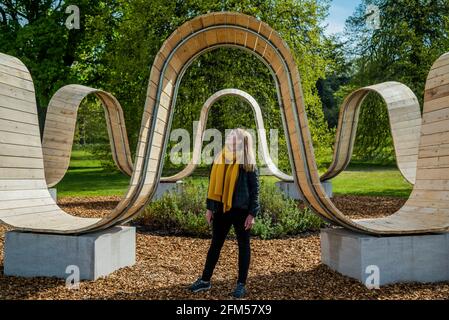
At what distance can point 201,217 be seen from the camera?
851 centimetres

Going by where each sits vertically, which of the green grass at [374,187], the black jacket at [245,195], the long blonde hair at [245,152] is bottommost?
the green grass at [374,187]

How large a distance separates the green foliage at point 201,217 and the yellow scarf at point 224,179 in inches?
133

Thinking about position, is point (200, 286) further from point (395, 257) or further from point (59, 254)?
point (395, 257)

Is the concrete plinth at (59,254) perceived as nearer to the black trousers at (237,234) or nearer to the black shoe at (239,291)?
the black trousers at (237,234)

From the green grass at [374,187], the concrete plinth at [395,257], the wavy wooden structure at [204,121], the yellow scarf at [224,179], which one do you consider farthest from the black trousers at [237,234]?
the green grass at [374,187]

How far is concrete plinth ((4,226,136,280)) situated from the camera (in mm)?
5203

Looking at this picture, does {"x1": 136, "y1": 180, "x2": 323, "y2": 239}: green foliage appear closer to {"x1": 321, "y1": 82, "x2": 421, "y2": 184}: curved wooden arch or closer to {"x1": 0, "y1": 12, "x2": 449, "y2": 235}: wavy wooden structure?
{"x1": 321, "y1": 82, "x2": 421, "y2": 184}: curved wooden arch

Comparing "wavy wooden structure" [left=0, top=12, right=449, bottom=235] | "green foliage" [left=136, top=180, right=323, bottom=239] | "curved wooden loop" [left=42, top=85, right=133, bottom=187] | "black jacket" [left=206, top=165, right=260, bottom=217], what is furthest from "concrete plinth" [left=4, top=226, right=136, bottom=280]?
"curved wooden loop" [left=42, top=85, right=133, bottom=187]

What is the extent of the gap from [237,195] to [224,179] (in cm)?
22

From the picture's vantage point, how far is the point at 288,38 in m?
16.4

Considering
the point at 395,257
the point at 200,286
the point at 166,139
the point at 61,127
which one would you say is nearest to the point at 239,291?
the point at 200,286

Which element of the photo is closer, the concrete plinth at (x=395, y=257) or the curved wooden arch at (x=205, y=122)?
the concrete plinth at (x=395, y=257)

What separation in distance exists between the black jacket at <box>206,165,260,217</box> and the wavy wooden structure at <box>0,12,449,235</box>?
2.69 ft

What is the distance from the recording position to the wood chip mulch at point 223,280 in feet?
15.7
